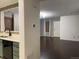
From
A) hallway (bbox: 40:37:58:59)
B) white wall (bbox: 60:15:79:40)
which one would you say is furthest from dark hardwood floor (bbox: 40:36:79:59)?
white wall (bbox: 60:15:79:40)

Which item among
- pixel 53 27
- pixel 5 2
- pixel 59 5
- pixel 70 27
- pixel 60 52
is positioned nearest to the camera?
pixel 5 2

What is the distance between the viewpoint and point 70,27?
1018cm

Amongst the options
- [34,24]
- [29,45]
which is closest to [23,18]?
[34,24]

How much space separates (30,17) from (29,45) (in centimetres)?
80

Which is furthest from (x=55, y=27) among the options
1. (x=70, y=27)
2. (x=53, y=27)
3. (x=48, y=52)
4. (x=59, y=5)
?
(x=48, y=52)

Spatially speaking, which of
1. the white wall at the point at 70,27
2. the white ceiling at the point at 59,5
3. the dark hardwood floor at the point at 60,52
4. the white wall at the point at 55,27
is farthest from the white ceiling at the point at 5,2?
the white wall at the point at 55,27

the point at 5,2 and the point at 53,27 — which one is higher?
the point at 5,2

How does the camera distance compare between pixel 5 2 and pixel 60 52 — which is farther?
pixel 60 52

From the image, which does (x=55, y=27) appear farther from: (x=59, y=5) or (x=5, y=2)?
(x=5, y=2)

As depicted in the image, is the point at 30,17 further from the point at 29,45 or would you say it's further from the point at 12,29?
the point at 12,29

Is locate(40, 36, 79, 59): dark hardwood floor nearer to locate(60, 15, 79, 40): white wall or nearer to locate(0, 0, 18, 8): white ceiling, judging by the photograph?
locate(0, 0, 18, 8): white ceiling

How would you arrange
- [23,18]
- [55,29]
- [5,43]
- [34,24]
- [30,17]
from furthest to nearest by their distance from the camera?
[55,29]
[5,43]
[34,24]
[30,17]
[23,18]

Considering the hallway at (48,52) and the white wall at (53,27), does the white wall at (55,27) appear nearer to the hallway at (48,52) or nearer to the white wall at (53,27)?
the white wall at (53,27)

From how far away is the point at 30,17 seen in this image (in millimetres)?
3084
